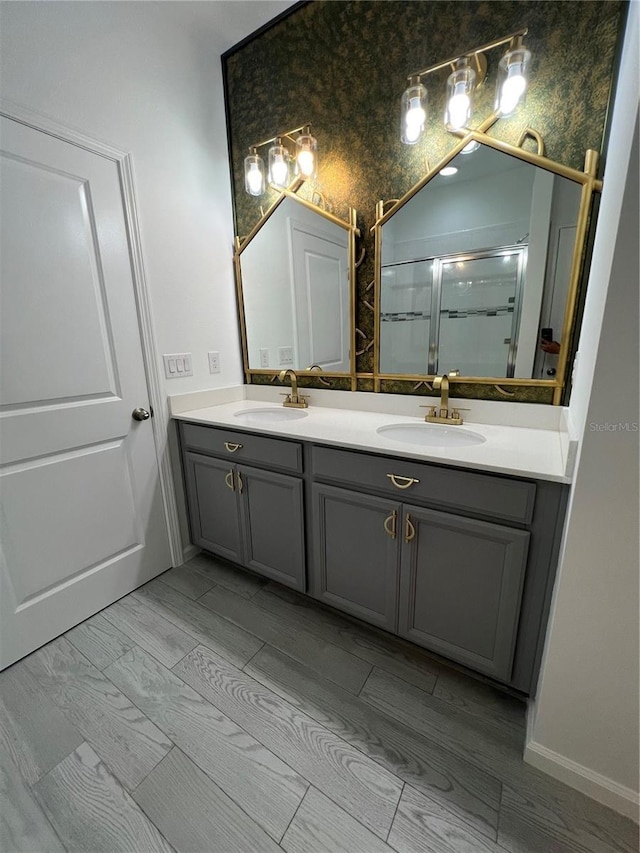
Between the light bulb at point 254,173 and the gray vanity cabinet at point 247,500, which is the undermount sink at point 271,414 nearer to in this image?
the gray vanity cabinet at point 247,500

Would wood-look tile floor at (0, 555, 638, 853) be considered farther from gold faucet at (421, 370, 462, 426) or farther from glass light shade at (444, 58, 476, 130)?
glass light shade at (444, 58, 476, 130)

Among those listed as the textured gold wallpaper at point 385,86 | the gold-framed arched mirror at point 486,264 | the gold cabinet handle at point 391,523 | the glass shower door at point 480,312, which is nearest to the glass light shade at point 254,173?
the textured gold wallpaper at point 385,86

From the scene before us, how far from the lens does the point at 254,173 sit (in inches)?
70.1

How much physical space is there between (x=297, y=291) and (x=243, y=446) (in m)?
0.91

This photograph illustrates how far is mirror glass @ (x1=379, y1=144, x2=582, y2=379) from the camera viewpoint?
1.28 m

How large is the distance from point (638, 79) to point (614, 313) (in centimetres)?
43

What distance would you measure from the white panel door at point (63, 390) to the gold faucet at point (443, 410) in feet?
4.41

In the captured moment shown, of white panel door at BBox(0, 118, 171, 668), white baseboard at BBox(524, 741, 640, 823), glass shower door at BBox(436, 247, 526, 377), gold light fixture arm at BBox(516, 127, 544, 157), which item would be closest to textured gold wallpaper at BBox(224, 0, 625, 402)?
gold light fixture arm at BBox(516, 127, 544, 157)

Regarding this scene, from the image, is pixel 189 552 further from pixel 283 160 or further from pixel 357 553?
pixel 283 160

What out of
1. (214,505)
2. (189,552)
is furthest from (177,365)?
(189,552)

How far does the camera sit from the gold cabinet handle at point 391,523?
1231 mm

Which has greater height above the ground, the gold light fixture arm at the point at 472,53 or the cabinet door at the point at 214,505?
the gold light fixture arm at the point at 472,53

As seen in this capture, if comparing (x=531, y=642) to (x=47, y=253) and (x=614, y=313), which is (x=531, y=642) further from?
(x=47, y=253)

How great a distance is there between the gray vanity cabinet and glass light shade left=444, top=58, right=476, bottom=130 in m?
1.35
